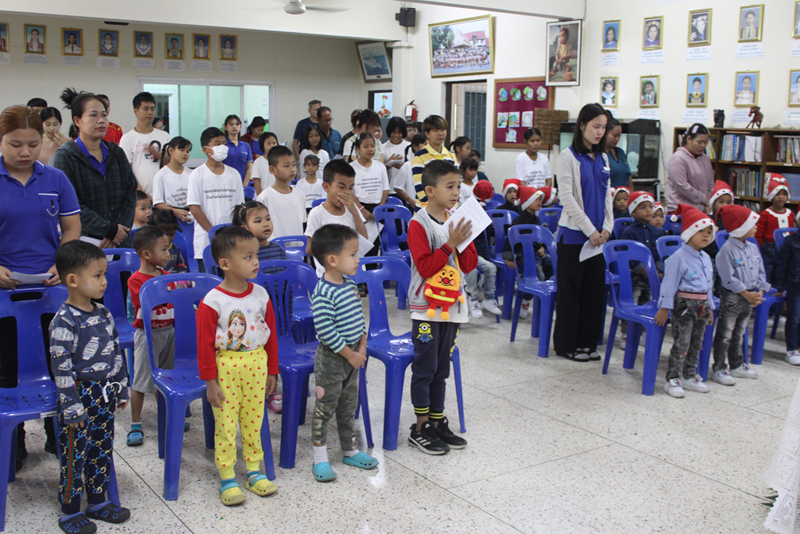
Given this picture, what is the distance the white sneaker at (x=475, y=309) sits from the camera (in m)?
5.57

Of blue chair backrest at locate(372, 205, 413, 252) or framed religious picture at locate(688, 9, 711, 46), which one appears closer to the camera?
blue chair backrest at locate(372, 205, 413, 252)

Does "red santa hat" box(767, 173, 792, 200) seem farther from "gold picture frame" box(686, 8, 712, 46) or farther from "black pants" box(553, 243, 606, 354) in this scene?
"gold picture frame" box(686, 8, 712, 46)

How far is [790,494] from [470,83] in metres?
9.22

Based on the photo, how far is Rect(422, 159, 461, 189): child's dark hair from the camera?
2990mm

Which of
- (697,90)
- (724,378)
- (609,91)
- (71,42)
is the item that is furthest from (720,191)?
(71,42)

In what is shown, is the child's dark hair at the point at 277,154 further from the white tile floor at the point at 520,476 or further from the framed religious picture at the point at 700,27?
the framed religious picture at the point at 700,27

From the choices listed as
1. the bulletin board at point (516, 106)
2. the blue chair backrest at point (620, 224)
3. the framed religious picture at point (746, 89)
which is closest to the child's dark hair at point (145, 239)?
the blue chair backrest at point (620, 224)

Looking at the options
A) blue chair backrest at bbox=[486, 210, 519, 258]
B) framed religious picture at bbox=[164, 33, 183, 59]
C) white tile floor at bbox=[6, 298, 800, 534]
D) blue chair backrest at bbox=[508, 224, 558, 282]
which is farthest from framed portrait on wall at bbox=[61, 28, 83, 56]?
white tile floor at bbox=[6, 298, 800, 534]

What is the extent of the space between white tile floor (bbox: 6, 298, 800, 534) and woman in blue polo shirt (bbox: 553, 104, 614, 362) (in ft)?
2.03

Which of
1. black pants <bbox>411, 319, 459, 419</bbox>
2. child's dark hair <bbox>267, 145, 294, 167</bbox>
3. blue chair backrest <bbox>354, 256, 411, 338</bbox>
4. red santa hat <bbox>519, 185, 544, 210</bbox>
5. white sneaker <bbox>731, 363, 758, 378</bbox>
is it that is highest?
child's dark hair <bbox>267, 145, 294, 167</bbox>

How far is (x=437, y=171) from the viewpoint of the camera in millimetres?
3010

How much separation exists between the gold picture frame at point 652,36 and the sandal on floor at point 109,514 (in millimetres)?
7613

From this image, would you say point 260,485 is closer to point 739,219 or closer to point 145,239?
point 145,239

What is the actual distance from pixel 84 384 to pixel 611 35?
7821mm
